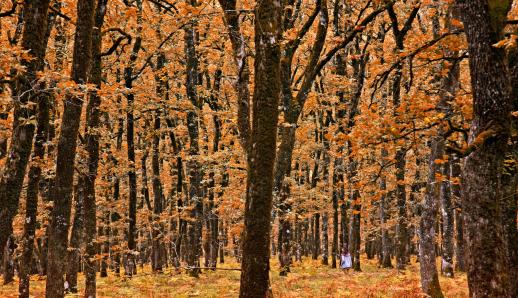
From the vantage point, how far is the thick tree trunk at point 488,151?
19.4 ft

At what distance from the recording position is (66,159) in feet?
27.8

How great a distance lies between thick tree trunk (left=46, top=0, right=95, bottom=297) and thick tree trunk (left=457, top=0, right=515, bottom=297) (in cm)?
678

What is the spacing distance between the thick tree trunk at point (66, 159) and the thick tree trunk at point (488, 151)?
6.78 meters

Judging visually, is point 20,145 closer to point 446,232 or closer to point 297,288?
point 297,288

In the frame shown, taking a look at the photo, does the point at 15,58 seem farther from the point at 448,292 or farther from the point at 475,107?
the point at 448,292

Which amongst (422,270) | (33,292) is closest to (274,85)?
(422,270)

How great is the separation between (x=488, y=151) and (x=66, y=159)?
7182mm

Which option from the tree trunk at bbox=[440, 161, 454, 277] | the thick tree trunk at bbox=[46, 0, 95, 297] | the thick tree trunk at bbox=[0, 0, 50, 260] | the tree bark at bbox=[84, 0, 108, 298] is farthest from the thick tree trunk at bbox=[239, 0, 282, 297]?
the tree trunk at bbox=[440, 161, 454, 277]

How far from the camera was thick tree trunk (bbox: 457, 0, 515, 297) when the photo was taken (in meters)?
5.91

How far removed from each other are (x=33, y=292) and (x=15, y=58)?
13.3m

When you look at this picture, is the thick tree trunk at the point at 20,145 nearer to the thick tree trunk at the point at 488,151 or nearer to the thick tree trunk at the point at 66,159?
the thick tree trunk at the point at 66,159

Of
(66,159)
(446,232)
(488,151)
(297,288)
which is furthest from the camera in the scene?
(446,232)

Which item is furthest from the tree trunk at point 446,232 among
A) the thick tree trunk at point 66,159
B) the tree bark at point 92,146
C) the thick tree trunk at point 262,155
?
the thick tree trunk at point 66,159

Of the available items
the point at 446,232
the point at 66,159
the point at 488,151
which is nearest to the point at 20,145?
the point at 66,159
